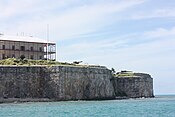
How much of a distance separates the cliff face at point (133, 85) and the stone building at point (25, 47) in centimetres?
1353

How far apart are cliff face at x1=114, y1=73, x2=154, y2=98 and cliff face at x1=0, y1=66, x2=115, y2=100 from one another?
Result: 15830mm

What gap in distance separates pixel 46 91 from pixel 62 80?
2704 mm

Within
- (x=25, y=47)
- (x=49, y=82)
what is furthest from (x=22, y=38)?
(x=49, y=82)

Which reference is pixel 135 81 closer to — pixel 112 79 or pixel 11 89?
pixel 112 79

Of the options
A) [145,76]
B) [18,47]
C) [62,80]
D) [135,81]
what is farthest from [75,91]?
[145,76]

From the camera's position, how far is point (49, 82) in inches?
2547

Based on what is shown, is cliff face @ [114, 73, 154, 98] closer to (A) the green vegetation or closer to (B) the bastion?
(A) the green vegetation

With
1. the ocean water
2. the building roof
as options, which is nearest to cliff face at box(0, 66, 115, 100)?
the ocean water

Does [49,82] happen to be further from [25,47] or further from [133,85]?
[133,85]

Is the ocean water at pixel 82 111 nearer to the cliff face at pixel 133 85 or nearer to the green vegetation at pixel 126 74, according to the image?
the cliff face at pixel 133 85

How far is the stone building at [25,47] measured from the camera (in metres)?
75.4

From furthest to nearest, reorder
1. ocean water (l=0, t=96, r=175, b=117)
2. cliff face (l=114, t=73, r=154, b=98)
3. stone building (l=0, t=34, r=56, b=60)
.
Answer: cliff face (l=114, t=73, r=154, b=98)
stone building (l=0, t=34, r=56, b=60)
ocean water (l=0, t=96, r=175, b=117)

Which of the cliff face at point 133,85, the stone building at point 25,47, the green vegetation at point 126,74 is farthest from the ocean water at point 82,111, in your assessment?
the green vegetation at point 126,74

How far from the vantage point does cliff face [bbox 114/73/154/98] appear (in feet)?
279
